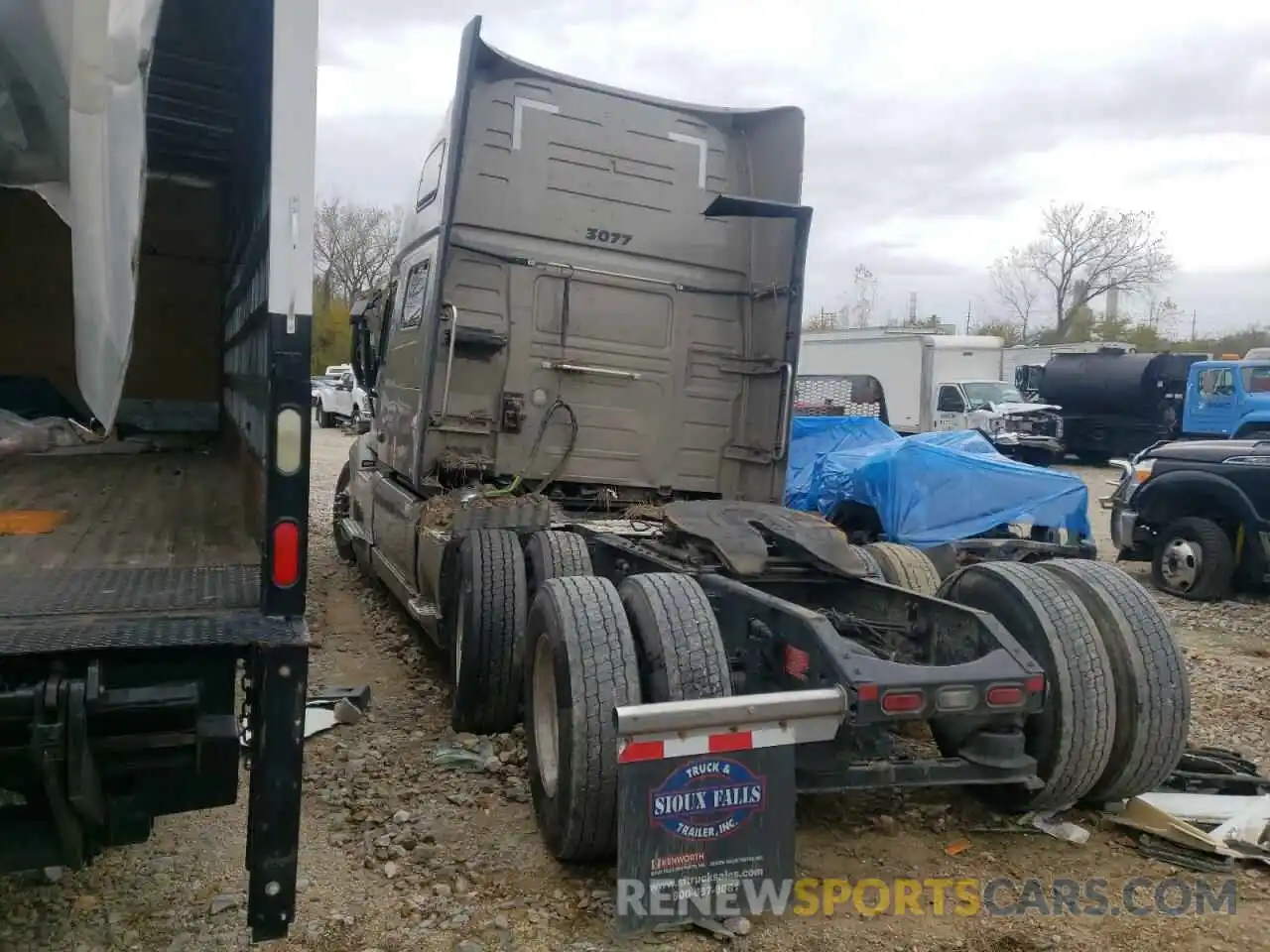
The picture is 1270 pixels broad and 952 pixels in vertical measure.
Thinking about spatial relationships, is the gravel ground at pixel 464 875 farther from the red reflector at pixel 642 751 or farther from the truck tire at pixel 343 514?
the truck tire at pixel 343 514

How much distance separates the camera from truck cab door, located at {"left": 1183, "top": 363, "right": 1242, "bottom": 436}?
59.5ft

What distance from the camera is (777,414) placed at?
6.68 meters

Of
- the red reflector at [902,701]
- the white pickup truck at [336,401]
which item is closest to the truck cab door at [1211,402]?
the red reflector at [902,701]

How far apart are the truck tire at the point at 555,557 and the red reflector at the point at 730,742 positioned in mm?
1907

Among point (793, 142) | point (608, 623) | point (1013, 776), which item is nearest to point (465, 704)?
point (608, 623)

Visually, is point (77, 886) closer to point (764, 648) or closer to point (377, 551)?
point (764, 648)

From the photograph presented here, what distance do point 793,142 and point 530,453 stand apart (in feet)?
8.66

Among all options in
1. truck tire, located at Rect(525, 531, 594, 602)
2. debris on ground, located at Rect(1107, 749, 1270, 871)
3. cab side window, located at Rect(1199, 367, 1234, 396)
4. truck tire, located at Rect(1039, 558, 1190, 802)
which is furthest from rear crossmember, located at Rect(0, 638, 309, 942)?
cab side window, located at Rect(1199, 367, 1234, 396)

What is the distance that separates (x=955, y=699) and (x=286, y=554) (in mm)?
2221

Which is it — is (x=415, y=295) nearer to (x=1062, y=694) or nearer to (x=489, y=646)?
(x=489, y=646)

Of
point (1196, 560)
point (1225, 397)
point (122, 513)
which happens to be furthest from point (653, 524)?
point (1225, 397)

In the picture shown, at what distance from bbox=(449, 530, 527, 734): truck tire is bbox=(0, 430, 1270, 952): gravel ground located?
14cm

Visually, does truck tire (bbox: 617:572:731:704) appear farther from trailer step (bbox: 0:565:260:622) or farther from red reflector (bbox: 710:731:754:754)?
trailer step (bbox: 0:565:260:622)

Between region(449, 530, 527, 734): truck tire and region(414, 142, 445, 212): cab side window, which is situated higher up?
region(414, 142, 445, 212): cab side window
